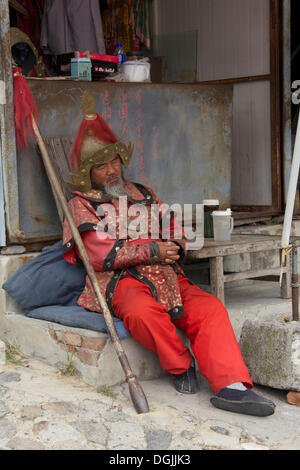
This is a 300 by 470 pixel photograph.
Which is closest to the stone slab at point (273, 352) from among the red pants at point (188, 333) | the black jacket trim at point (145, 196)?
the red pants at point (188, 333)

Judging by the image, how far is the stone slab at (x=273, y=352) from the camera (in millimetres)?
3596

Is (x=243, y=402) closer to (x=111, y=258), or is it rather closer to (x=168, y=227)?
(x=111, y=258)

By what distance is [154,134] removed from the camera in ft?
17.0

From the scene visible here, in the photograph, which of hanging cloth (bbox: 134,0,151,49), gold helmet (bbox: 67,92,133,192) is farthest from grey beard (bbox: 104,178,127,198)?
hanging cloth (bbox: 134,0,151,49)

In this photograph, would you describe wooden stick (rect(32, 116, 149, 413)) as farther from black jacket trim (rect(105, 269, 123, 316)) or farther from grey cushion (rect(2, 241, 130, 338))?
grey cushion (rect(2, 241, 130, 338))

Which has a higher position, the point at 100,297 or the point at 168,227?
the point at 168,227

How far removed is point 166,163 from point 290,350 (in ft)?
7.19

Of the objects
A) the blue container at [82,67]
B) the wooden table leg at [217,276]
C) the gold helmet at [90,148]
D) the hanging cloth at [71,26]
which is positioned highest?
the hanging cloth at [71,26]

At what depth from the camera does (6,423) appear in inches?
125

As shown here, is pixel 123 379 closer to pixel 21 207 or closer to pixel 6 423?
pixel 6 423

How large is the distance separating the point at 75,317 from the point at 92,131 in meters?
1.34

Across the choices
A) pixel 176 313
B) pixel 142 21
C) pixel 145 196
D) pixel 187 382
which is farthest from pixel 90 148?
pixel 142 21

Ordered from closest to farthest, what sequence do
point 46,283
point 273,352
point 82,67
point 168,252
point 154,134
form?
point 273,352 < point 168,252 < point 46,283 < point 82,67 < point 154,134

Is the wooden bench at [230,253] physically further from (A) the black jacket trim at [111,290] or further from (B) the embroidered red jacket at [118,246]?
(A) the black jacket trim at [111,290]
